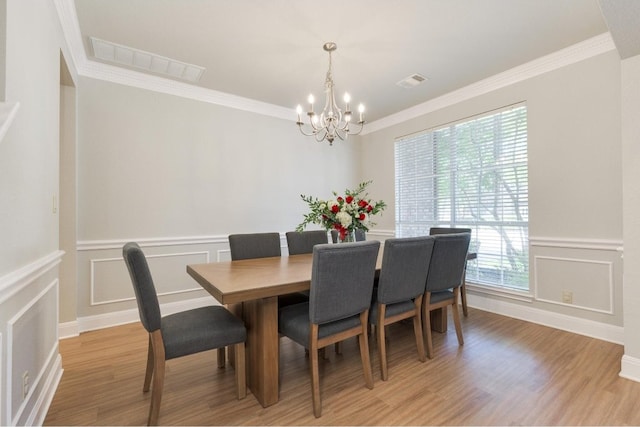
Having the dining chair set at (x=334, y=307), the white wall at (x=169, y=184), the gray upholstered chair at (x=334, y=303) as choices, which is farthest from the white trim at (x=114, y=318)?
the gray upholstered chair at (x=334, y=303)

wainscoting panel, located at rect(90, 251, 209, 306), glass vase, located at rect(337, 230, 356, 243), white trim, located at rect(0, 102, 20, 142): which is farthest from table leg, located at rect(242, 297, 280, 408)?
wainscoting panel, located at rect(90, 251, 209, 306)

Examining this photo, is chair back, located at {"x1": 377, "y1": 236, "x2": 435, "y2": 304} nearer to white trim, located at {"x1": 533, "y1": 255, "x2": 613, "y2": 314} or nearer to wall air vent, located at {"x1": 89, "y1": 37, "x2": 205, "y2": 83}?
white trim, located at {"x1": 533, "y1": 255, "x2": 613, "y2": 314}

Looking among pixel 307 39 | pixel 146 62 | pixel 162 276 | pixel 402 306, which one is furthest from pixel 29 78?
pixel 402 306

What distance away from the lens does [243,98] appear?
381 cm

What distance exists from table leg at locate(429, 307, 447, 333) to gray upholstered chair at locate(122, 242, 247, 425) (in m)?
1.88

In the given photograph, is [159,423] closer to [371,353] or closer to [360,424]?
[360,424]

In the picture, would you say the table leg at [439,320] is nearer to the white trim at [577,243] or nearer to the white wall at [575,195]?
the white wall at [575,195]

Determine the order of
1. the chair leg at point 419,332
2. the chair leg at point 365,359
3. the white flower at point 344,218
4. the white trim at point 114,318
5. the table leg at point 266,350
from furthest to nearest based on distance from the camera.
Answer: the white trim at point 114,318 → the white flower at point 344,218 → the chair leg at point 419,332 → the chair leg at point 365,359 → the table leg at point 266,350

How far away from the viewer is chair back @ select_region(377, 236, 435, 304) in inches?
77.6

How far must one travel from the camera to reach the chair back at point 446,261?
7.52 feet

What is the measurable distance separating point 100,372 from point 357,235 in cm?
224

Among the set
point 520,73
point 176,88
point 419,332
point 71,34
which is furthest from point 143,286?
point 520,73

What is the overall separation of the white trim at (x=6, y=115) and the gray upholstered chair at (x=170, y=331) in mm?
686

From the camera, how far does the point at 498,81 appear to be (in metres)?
3.28
